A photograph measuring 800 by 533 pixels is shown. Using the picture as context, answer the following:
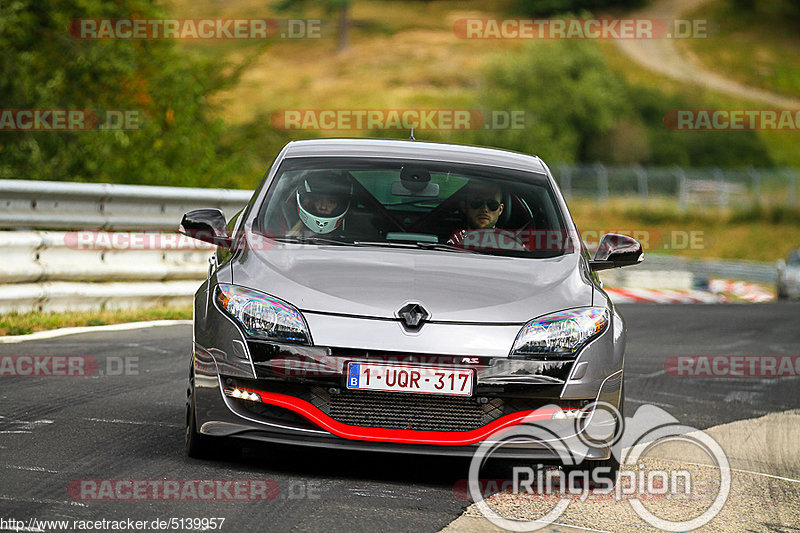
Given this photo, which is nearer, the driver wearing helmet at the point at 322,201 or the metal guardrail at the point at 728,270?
the driver wearing helmet at the point at 322,201

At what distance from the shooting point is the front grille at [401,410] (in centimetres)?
541

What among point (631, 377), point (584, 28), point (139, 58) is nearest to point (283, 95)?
point (584, 28)

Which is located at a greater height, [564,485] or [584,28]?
[584,28]

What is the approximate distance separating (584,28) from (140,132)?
83636mm

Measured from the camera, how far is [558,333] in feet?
18.3

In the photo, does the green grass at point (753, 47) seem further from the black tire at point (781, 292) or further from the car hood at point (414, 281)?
the car hood at point (414, 281)

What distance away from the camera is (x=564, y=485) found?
19.0 ft

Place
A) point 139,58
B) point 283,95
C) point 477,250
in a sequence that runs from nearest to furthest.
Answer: point 477,250, point 139,58, point 283,95

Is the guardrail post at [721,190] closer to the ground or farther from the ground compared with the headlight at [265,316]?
closer to the ground

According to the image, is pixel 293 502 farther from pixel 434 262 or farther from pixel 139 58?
pixel 139 58

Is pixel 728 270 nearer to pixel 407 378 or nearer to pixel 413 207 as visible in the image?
pixel 413 207

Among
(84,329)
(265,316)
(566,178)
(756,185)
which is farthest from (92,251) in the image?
(756,185)

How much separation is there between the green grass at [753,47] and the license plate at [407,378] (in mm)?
105967

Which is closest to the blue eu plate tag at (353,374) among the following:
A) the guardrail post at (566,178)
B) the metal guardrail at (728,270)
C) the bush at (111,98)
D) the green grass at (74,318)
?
the green grass at (74,318)
